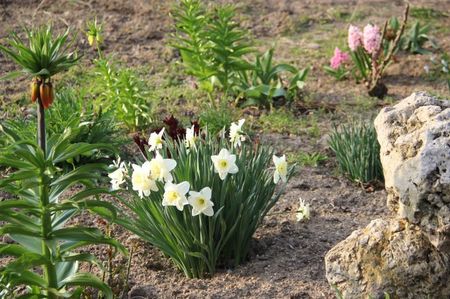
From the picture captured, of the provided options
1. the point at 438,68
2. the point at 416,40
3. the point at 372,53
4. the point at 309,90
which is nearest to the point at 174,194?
the point at 309,90

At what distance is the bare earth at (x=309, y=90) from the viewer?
15.0 ft

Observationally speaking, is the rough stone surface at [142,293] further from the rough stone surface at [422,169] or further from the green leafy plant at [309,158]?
the green leafy plant at [309,158]

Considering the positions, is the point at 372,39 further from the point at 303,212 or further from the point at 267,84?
the point at 303,212

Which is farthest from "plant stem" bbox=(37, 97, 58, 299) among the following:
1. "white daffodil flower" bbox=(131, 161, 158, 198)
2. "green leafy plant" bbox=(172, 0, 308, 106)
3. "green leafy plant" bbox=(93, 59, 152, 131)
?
"green leafy plant" bbox=(172, 0, 308, 106)

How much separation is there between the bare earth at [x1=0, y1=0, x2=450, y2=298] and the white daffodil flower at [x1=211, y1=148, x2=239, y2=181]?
0.57 meters

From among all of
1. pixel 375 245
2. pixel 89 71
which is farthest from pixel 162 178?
pixel 89 71

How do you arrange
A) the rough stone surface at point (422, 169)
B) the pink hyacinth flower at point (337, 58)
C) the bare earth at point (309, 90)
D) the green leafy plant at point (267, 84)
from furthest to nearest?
the pink hyacinth flower at point (337, 58) → the green leafy plant at point (267, 84) → the bare earth at point (309, 90) → the rough stone surface at point (422, 169)

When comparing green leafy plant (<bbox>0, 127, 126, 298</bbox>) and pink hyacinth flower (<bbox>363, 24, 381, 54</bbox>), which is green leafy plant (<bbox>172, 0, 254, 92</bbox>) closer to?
pink hyacinth flower (<bbox>363, 24, 381, 54</bbox>)

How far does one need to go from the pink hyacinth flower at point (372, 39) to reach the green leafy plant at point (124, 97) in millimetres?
2152

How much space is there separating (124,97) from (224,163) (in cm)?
239

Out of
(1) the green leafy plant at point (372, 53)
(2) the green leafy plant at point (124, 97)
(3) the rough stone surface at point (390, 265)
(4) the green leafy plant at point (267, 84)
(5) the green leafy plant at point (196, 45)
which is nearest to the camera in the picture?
(3) the rough stone surface at point (390, 265)

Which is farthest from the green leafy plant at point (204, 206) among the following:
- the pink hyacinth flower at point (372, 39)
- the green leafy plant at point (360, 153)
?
the pink hyacinth flower at point (372, 39)

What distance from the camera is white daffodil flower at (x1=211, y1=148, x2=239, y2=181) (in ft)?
14.6

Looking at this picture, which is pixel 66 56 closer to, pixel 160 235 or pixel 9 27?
pixel 160 235
